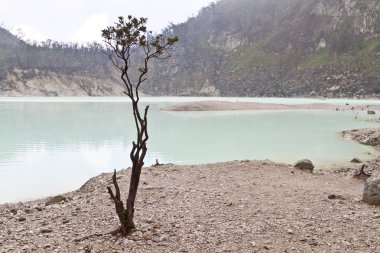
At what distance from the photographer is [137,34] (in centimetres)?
920

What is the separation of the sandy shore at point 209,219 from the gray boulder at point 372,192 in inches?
11.0

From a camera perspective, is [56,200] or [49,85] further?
[49,85]

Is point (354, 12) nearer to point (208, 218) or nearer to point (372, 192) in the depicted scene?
point (372, 192)

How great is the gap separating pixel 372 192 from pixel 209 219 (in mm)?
4933

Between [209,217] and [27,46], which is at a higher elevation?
[27,46]

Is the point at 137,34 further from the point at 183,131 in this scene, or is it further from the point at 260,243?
the point at 183,131

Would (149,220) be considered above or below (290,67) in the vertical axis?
below

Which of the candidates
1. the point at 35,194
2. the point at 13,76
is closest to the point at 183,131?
the point at 35,194

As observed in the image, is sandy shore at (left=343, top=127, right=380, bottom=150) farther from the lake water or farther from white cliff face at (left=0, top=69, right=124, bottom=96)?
white cliff face at (left=0, top=69, right=124, bottom=96)

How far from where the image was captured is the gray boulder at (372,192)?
1216cm

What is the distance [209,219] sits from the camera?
10.8 m

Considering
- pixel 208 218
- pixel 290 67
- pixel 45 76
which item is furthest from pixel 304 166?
pixel 290 67

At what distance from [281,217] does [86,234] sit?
187 inches

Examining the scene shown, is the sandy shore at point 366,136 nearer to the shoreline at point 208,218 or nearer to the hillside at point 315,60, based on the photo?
the shoreline at point 208,218
